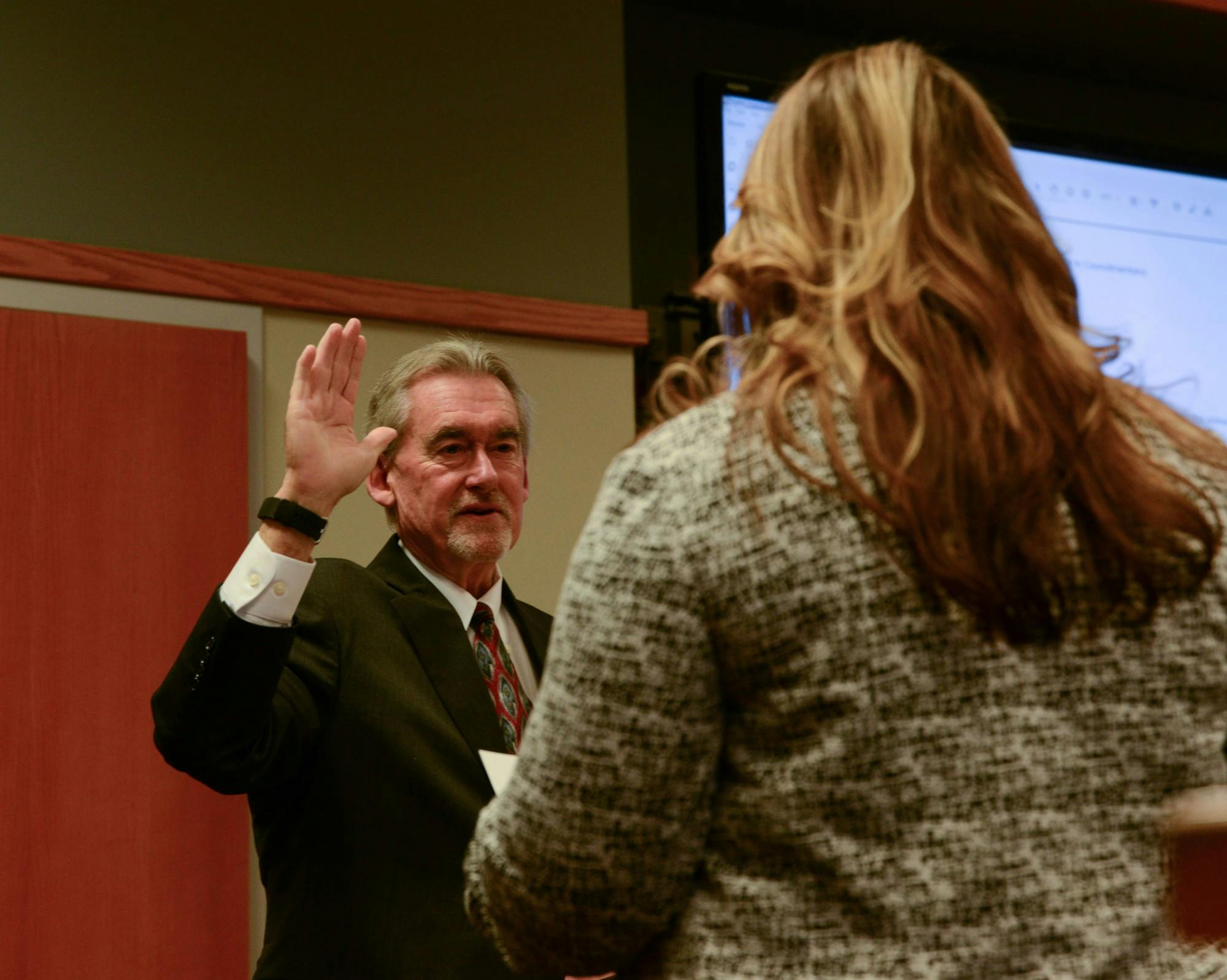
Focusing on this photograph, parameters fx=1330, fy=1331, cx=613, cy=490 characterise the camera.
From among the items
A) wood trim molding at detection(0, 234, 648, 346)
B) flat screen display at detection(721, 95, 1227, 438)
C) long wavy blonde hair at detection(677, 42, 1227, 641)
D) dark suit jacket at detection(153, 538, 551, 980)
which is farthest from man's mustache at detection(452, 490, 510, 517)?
flat screen display at detection(721, 95, 1227, 438)

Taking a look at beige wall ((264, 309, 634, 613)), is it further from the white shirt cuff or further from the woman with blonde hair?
the woman with blonde hair

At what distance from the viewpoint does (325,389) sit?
172cm

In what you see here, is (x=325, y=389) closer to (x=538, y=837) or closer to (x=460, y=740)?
Answer: (x=460, y=740)

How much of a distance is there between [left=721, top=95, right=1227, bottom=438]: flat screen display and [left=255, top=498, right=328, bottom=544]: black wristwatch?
1.86 meters

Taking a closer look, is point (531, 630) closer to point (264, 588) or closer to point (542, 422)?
point (264, 588)

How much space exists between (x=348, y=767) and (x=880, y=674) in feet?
3.65

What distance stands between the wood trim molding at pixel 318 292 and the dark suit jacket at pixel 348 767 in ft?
2.99

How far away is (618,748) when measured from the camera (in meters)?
0.77

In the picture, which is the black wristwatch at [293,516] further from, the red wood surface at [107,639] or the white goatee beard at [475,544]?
the red wood surface at [107,639]

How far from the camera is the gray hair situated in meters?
2.17

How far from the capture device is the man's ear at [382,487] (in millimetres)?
2121

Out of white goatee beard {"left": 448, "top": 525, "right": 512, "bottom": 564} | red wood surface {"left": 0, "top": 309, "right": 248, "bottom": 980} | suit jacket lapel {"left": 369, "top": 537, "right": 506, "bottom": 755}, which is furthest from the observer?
red wood surface {"left": 0, "top": 309, "right": 248, "bottom": 980}

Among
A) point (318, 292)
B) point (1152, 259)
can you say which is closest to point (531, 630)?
point (318, 292)

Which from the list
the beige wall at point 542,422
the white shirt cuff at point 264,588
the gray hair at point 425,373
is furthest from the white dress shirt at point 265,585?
the beige wall at point 542,422
